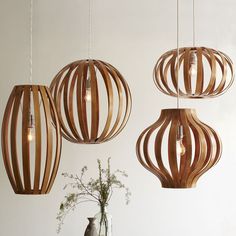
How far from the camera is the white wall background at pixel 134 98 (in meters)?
4.22

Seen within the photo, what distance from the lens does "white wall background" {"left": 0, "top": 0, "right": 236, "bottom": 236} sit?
13.8ft

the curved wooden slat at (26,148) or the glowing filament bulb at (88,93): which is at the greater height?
the glowing filament bulb at (88,93)

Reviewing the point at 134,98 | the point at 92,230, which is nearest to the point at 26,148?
the point at 92,230

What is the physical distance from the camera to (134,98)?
14.6ft

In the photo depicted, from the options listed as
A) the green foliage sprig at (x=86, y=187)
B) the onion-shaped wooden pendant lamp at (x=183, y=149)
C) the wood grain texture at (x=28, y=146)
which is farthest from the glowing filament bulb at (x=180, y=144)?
Result: the green foliage sprig at (x=86, y=187)

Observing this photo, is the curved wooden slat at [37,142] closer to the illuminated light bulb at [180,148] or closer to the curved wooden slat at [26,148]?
the curved wooden slat at [26,148]

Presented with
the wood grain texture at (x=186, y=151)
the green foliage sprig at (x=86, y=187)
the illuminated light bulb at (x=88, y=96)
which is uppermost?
the illuminated light bulb at (x=88, y=96)

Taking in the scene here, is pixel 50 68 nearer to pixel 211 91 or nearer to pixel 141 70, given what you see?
pixel 141 70

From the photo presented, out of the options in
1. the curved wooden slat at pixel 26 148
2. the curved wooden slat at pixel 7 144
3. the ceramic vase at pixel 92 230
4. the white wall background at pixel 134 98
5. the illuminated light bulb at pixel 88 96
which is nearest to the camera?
the curved wooden slat at pixel 26 148

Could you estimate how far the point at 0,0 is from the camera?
13.8 feet

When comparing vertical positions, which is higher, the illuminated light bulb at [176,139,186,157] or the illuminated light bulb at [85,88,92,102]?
the illuminated light bulb at [85,88,92,102]

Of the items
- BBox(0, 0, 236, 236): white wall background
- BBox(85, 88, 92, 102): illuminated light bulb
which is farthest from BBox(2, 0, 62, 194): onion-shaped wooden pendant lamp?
BBox(0, 0, 236, 236): white wall background

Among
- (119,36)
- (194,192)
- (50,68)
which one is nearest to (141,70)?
(119,36)

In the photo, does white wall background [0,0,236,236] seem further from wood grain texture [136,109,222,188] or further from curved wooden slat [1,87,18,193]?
wood grain texture [136,109,222,188]
